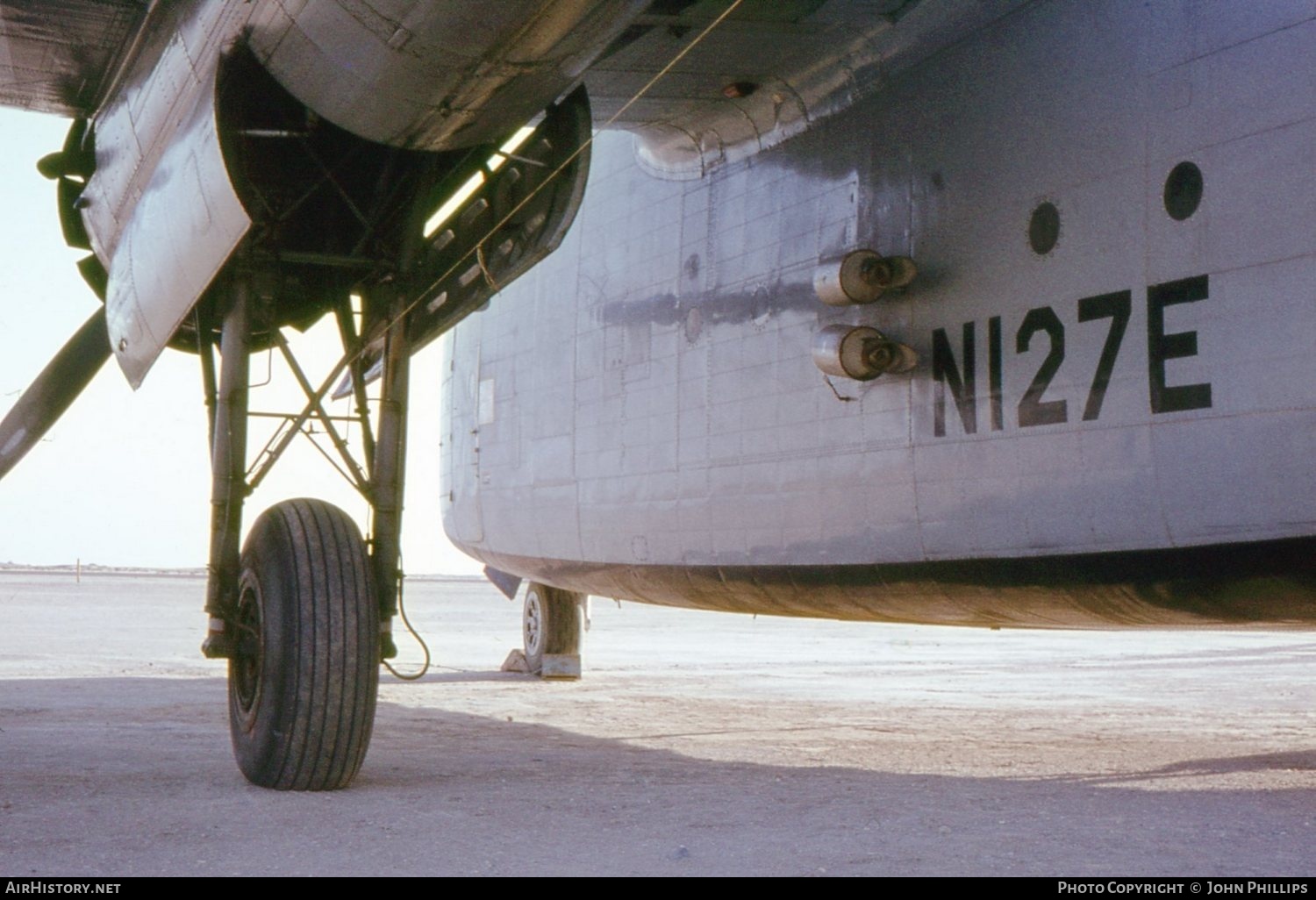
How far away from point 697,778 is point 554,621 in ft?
28.1

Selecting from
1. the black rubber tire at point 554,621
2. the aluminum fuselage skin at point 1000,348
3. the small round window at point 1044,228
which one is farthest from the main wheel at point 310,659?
the black rubber tire at point 554,621

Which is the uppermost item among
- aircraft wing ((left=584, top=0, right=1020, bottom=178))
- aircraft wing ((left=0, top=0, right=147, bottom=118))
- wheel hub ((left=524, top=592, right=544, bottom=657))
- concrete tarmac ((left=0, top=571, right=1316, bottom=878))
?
aircraft wing ((left=0, top=0, right=147, bottom=118))

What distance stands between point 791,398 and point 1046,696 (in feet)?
24.6

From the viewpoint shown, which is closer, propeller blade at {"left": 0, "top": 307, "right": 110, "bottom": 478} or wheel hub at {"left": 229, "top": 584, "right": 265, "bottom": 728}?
wheel hub at {"left": 229, "top": 584, "right": 265, "bottom": 728}

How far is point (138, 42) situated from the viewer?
8.10 metres

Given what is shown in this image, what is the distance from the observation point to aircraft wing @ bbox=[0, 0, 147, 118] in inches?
318

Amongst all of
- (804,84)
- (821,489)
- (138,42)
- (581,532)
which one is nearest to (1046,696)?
(581,532)

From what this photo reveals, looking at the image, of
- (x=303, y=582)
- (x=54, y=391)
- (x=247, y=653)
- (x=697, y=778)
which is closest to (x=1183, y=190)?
(x=697, y=778)

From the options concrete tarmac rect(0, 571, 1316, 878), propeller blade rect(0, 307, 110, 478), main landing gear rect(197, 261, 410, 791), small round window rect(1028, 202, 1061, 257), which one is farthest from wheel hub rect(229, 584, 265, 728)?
small round window rect(1028, 202, 1061, 257)

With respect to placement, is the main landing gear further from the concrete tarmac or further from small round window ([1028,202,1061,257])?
small round window ([1028,202,1061,257])

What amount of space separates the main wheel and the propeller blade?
3146mm

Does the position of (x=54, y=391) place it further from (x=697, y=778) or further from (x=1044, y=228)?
(x=1044, y=228)

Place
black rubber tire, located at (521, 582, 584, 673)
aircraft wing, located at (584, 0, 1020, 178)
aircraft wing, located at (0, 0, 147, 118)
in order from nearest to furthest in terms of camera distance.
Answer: aircraft wing, located at (584, 0, 1020, 178), aircraft wing, located at (0, 0, 147, 118), black rubber tire, located at (521, 582, 584, 673)
